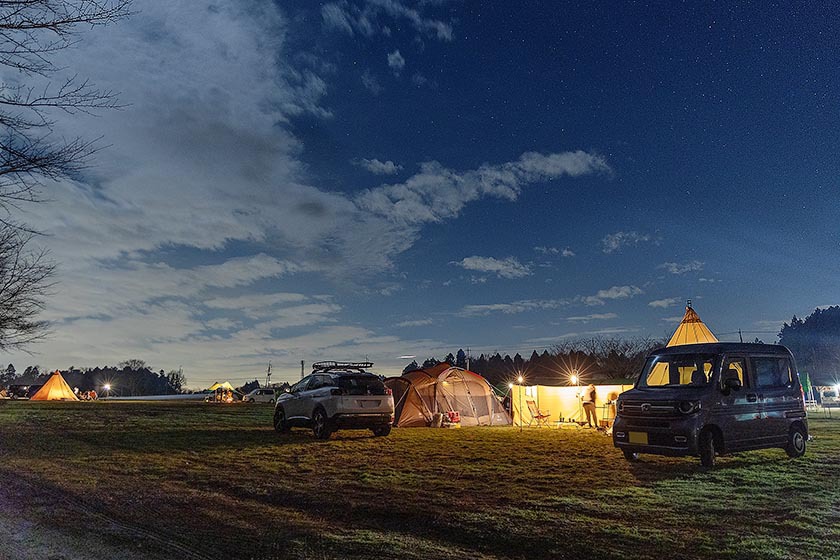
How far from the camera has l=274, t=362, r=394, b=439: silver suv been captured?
14.8 m

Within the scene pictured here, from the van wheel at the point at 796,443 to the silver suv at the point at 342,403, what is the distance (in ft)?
31.6

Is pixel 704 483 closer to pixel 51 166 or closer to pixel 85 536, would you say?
pixel 85 536

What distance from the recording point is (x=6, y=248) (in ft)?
40.1

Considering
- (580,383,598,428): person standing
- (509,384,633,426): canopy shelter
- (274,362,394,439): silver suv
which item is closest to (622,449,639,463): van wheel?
(274,362,394,439): silver suv

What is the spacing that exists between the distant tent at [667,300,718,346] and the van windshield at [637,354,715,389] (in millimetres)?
10442

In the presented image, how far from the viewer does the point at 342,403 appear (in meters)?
14.8

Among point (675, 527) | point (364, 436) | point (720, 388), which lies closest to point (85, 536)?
point (675, 527)

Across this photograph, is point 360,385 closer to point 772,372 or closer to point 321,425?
point 321,425

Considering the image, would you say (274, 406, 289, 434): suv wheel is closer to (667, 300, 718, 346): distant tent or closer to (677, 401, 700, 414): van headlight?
(677, 401, 700, 414): van headlight

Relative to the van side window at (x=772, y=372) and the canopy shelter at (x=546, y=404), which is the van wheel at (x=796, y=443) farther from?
the canopy shelter at (x=546, y=404)

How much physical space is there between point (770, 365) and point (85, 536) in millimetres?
12504

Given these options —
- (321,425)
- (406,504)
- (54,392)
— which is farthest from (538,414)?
(54,392)

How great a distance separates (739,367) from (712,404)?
1424 millimetres

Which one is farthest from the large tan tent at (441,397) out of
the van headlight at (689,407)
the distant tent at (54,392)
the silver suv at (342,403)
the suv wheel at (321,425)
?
the distant tent at (54,392)
